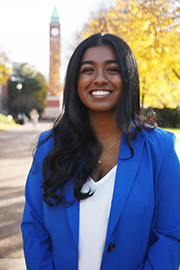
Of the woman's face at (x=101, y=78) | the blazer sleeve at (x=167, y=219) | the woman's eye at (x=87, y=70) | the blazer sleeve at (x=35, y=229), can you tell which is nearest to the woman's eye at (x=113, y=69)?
the woman's face at (x=101, y=78)

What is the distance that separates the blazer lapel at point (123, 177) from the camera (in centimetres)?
145

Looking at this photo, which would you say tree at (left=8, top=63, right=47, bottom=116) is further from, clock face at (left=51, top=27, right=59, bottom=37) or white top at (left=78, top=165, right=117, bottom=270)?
white top at (left=78, top=165, right=117, bottom=270)

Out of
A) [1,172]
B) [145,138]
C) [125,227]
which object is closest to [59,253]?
[125,227]

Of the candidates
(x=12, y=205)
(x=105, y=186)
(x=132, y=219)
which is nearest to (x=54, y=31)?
(x=12, y=205)

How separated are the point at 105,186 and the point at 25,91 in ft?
124

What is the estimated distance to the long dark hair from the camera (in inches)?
63.1

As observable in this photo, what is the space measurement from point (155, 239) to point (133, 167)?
17.5 inches

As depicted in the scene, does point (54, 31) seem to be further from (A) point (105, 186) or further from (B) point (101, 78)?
(A) point (105, 186)

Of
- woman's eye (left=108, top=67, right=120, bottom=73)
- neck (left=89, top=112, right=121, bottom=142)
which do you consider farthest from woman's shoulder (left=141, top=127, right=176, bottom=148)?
woman's eye (left=108, top=67, right=120, bottom=73)

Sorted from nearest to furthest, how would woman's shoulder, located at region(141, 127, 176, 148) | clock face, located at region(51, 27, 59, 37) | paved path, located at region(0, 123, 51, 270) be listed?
woman's shoulder, located at region(141, 127, 176, 148), paved path, located at region(0, 123, 51, 270), clock face, located at region(51, 27, 59, 37)

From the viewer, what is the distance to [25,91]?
3762 cm

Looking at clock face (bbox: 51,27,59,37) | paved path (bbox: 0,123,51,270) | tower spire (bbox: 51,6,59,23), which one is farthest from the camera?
tower spire (bbox: 51,6,59,23)

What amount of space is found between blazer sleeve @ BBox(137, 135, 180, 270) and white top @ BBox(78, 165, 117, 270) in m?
0.27

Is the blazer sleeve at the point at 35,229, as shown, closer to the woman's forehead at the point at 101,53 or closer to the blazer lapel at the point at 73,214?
the blazer lapel at the point at 73,214
